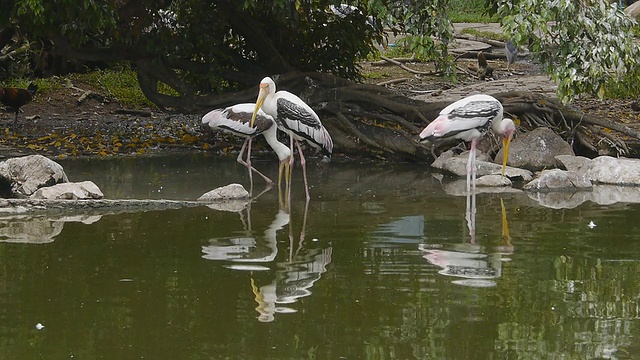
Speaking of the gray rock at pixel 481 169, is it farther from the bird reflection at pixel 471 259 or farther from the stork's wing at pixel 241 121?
the bird reflection at pixel 471 259

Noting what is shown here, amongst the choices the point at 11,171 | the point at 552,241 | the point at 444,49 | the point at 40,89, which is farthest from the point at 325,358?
the point at 40,89

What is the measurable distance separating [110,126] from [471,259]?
383 inches

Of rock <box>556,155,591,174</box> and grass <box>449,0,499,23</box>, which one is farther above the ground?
grass <box>449,0,499,23</box>

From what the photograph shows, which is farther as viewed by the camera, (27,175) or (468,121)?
(468,121)

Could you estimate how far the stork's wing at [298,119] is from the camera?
11492mm

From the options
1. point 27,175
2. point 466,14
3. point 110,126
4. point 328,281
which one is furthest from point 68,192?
point 466,14

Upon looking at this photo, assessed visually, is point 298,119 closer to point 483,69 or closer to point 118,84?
point 118,84

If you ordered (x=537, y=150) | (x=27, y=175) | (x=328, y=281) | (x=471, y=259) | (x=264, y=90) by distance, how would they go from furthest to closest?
(x=537, y=150) < (x=264, y=90) < (x=27, y=175) < (x=471, y=259) < (x=328, y=281)

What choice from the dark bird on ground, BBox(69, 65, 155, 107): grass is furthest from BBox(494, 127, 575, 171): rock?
the dark bird on ground

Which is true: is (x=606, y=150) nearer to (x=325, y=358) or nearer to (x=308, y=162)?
(x=308, y=162)

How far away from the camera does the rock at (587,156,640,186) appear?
11.6m

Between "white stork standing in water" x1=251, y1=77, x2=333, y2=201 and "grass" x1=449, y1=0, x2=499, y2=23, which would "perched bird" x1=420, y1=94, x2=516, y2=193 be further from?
"grass" x1=449, y1=0, x2=499, y2=23

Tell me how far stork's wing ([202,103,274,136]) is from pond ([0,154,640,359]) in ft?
5.81

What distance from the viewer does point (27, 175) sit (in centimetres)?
1041
